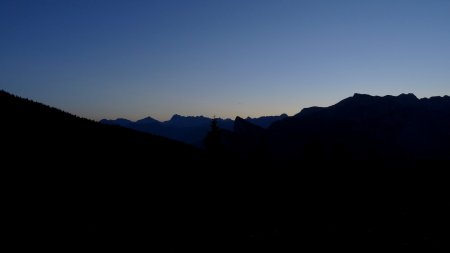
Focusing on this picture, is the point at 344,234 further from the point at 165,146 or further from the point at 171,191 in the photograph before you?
the point at 165,146

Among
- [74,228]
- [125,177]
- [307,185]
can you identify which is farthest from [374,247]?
[307,185]

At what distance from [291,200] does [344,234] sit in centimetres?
1800

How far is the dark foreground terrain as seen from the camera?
60.5ft

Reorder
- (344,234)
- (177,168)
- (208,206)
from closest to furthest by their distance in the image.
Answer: (344,234)
(208,206)
(177,168)

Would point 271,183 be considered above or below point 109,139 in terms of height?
below

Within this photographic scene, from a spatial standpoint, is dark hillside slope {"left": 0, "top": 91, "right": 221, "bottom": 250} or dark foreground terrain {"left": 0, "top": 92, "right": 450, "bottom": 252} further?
dark foreground terrain {"left": 0, "top": 92, "right": 450, "bottom": 252}

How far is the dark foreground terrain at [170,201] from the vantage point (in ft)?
60.5

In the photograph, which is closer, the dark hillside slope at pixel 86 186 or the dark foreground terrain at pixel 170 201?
the dark hillside slope at pixel 86 186

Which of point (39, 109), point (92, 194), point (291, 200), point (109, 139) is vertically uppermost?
→ point (39, 109)

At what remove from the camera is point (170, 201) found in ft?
94.6

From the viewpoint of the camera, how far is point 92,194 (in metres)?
25.2

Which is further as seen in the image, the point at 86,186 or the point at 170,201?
the point at 170,201

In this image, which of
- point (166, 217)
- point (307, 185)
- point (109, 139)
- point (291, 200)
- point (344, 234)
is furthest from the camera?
point (307, 185)

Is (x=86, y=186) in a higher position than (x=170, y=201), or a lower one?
higher
